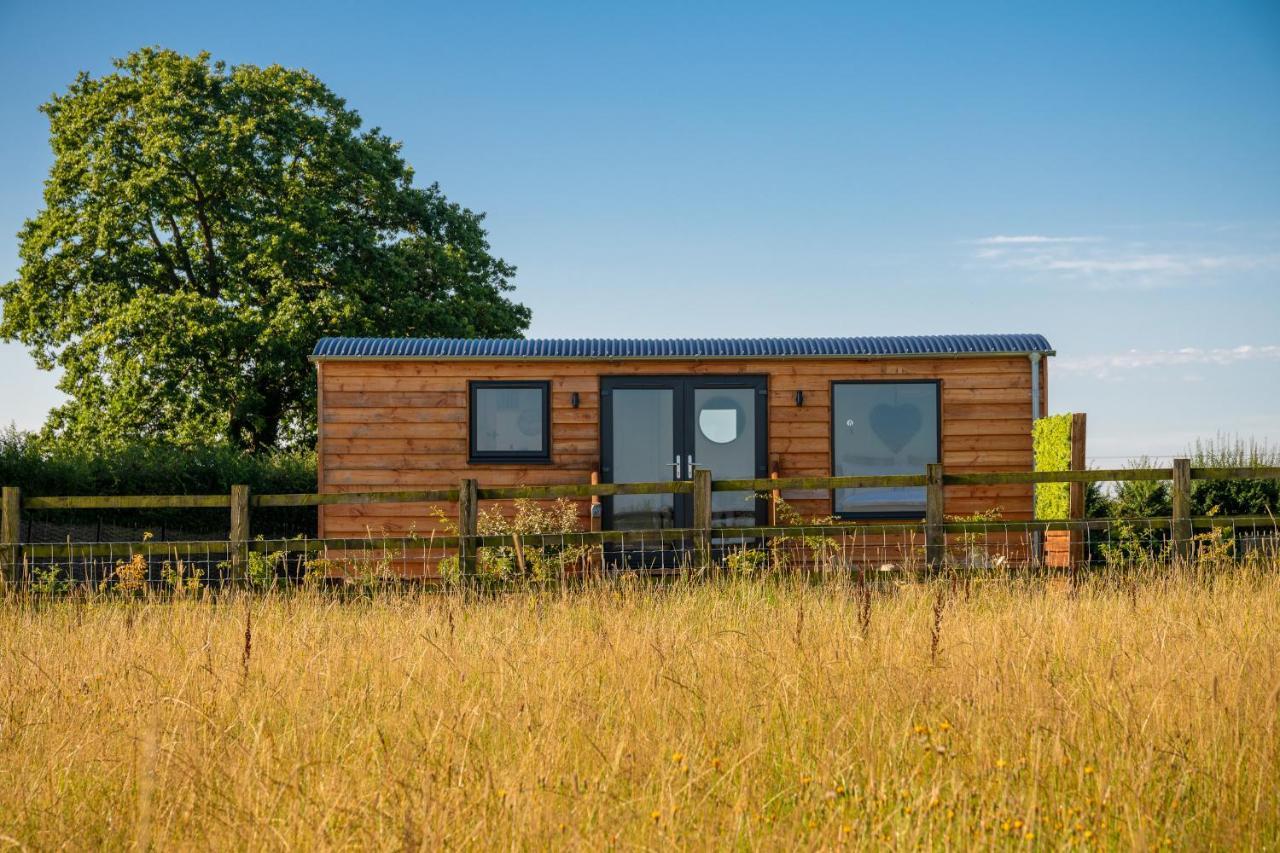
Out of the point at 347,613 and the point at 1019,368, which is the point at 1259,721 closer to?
the point at 347,613

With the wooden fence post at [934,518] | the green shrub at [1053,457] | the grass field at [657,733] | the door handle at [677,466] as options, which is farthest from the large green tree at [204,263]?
the grass field at [657,733]

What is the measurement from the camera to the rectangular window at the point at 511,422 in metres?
12.4

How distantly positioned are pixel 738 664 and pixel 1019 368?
8.50 meters

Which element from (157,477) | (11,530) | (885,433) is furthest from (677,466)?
(157,477)

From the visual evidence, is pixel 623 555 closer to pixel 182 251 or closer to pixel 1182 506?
pixel 1182 506

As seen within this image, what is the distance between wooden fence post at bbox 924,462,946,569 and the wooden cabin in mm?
3337

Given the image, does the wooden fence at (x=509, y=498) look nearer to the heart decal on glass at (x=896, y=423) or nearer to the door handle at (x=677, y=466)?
the heart decal on glass at (x=896, y=423)

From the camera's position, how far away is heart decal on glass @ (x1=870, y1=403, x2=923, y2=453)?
12531 mm

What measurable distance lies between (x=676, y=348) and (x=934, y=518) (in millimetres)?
4121

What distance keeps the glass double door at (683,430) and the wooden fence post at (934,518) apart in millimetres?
3559

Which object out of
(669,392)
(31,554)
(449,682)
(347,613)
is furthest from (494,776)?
(669,392)

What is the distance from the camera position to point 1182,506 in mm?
9289

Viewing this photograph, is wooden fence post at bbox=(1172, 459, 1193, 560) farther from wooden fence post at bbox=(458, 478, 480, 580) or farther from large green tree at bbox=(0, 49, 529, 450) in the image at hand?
large green tree at bbox=(0, 49, 529, 450)

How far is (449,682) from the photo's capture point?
4.82m
